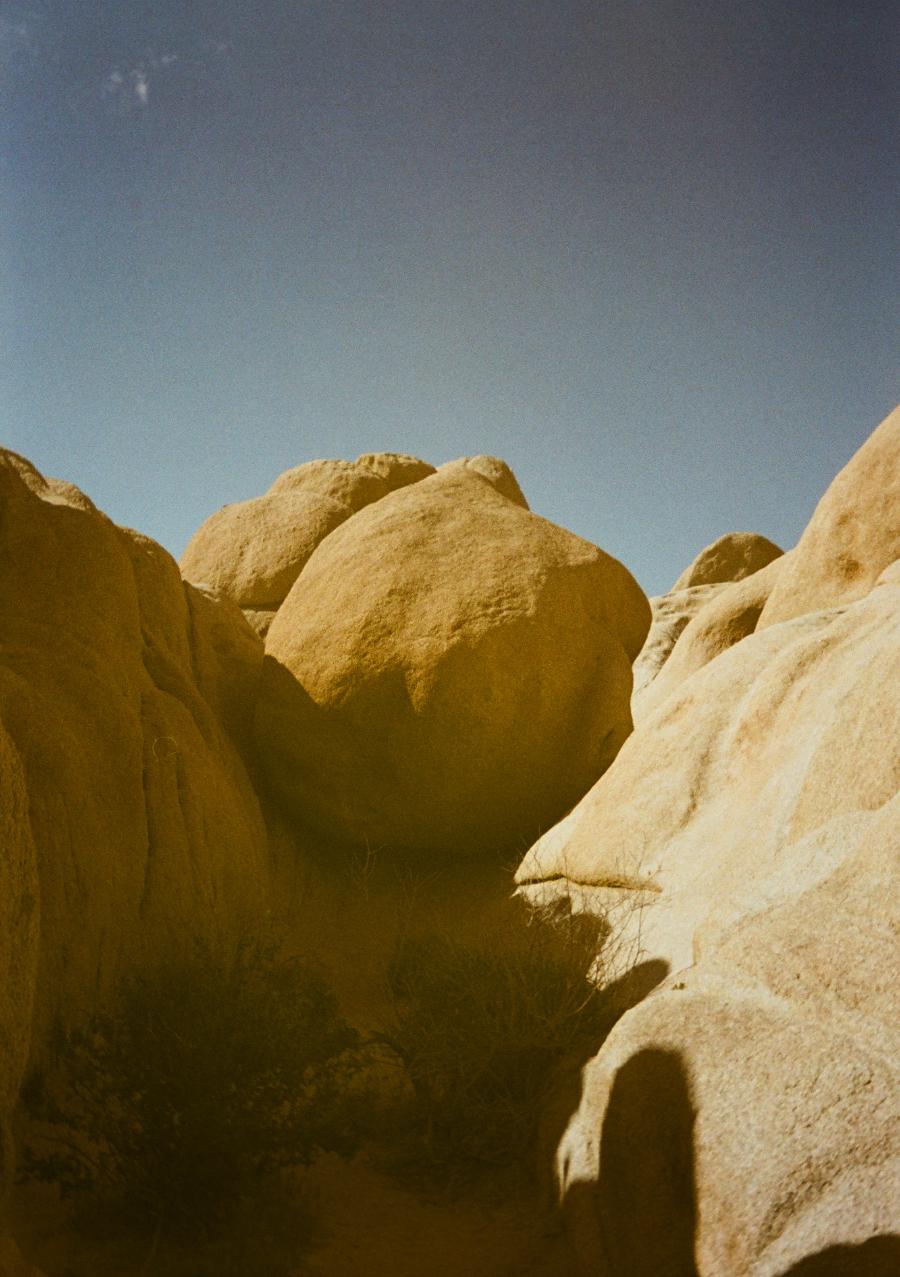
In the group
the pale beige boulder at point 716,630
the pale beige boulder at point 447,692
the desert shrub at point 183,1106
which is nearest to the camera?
the desert shrub at point 183,1106

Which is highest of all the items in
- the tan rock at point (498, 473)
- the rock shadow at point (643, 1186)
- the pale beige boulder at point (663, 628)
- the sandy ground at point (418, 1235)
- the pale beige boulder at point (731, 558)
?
the tan rock at point (498, 473)

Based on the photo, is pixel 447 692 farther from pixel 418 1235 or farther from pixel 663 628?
pixel 418 1235

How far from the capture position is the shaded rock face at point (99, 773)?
5020 mm

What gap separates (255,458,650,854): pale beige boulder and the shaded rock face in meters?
0.81

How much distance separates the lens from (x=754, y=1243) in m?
3.33

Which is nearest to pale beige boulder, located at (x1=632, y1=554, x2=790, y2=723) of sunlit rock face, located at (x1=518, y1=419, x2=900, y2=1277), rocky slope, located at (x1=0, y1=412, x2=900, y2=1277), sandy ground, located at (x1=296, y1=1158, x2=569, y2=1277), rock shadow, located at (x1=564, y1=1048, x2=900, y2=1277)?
rocky slope, located at (x1=0, y1=412, x2=900, y2=1277)

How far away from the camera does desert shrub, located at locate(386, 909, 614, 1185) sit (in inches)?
206

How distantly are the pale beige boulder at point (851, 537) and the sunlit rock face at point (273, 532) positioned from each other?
560 cm

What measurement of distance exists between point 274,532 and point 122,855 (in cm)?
699

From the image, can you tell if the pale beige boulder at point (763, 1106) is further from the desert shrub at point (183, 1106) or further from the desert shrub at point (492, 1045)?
the desert shrub at point (183, 1106)

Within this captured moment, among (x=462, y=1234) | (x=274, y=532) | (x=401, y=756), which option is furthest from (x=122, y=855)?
(x=274, y=532)

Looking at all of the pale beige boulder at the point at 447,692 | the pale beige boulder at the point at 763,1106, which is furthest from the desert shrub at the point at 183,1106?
the pale beige boulder at the point at 447,692

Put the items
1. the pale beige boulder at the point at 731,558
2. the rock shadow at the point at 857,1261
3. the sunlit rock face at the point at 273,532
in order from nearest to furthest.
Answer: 1. the rock shadow at the point at 857,1261
2. the sunlit rock face at the point at 273,532
3. the pale beige boulder at the point at 731,558

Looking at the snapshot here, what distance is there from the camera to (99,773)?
6227mm
